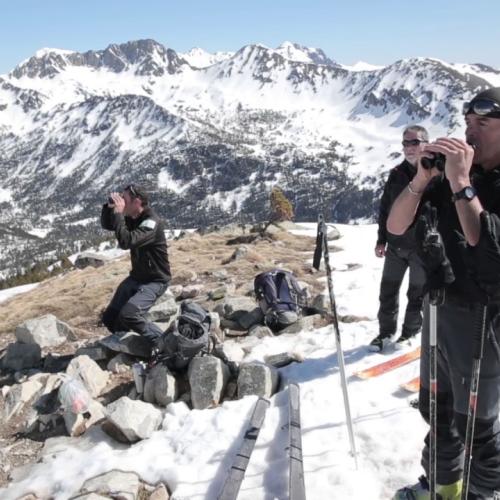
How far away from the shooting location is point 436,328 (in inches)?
179

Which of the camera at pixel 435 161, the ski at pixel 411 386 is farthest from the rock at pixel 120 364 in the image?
the camera at pixel 435 161

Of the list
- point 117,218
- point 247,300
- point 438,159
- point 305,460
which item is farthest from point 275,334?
point 438,159

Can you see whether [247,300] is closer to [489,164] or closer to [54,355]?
[54,355]

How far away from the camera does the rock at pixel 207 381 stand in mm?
8055

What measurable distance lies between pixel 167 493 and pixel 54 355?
583cm

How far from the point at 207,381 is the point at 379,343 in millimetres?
3279

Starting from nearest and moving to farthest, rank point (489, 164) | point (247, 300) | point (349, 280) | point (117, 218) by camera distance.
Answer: point (489, 164) < point (117, 218) < point (247, 300) < point (349, 280)

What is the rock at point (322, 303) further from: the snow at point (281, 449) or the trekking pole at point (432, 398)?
the trekking pole at point (432, 398)

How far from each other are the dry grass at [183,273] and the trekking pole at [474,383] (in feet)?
34.2

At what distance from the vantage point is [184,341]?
8.65m

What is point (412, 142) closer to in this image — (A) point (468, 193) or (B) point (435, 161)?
(B) point (435, 161)

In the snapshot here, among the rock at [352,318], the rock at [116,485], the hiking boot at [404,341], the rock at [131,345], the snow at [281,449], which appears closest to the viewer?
the snow at [281,449]

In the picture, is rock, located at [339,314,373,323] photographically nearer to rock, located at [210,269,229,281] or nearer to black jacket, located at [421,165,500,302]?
rock, located at [210,269,229,281]

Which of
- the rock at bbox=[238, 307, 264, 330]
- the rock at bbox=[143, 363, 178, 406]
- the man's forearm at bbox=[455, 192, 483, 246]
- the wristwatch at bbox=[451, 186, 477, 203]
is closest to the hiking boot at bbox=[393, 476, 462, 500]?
the man's forearm at bbox=[455, 192, 483, 246]
